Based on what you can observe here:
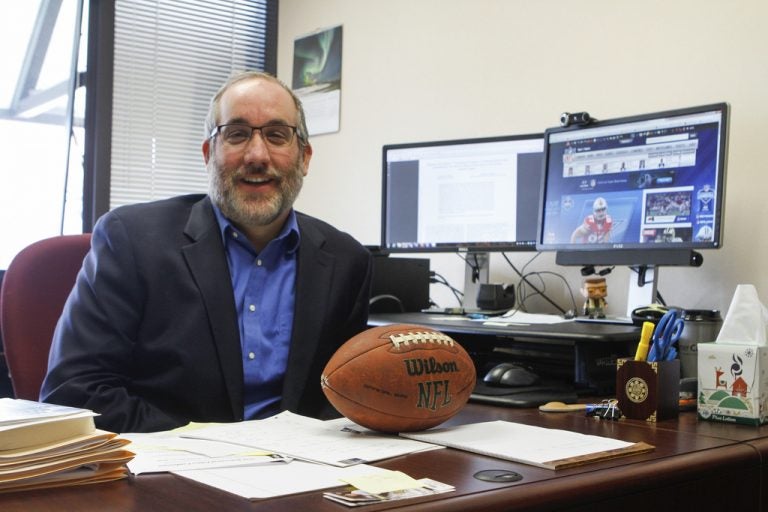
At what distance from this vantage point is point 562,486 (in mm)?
858

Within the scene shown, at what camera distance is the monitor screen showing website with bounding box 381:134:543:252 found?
2176 mm

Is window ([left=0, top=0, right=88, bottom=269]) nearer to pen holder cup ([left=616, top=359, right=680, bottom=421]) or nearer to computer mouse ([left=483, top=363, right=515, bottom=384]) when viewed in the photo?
computer mouse ([left=483, top=363, right=515, bottom=384])

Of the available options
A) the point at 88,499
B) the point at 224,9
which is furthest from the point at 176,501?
the point at 224,9

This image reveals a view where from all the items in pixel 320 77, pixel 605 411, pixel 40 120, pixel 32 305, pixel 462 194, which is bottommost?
pixel 605 411

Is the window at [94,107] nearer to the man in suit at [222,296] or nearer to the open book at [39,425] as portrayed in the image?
the man in suit at [222,296]

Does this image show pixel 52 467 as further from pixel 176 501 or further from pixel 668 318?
pixel 668 318

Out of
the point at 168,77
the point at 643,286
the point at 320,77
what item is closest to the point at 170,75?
the point at 168,77

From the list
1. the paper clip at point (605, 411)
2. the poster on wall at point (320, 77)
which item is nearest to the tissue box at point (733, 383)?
the paper clip at point (605, 411)

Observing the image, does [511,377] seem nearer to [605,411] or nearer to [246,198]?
[605,411]

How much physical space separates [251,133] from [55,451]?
35.4 inches

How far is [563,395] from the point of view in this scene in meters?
1.46

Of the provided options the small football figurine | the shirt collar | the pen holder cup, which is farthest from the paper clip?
the shirt collar

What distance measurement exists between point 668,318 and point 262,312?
2.40ft

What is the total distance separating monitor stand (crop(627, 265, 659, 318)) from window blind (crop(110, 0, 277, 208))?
7.02ft
